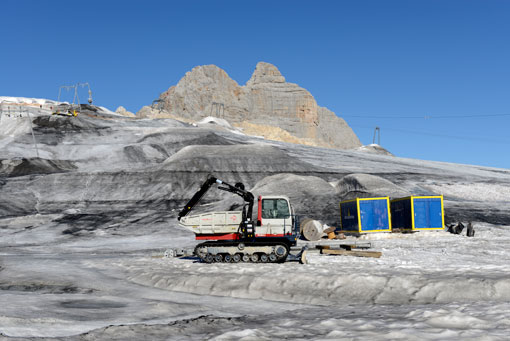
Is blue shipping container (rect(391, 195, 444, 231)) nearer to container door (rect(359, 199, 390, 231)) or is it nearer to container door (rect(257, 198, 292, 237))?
container door (rect(359, 199, 390, 231))

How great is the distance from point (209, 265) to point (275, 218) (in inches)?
120

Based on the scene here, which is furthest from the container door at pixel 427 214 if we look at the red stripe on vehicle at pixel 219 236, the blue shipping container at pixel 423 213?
the red stripe on vehicle at pixel 219 236

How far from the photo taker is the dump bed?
18672 millimetres

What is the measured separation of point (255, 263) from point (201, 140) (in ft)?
186

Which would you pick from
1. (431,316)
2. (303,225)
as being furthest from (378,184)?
(431,316)

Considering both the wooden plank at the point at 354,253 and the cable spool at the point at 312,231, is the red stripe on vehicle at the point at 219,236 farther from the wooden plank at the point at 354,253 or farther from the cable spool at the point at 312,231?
the cable spool at the point at 312,231

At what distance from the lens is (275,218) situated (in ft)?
60.1

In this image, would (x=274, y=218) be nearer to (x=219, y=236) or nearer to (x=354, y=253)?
(x=219, y=236)

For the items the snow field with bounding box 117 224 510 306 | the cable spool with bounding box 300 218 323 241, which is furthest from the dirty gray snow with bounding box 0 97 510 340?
the cable spool with bounding box 300 218 323 241

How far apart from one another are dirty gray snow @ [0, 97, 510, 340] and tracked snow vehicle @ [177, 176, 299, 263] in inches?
33.8

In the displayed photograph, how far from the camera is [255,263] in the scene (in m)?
17.7

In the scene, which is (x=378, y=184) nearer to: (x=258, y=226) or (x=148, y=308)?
(x=258, y=226)

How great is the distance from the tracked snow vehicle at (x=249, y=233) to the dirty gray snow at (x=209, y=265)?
2.82 ft

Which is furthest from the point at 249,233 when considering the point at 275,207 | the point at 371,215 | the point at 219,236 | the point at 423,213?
the point at 423,213
